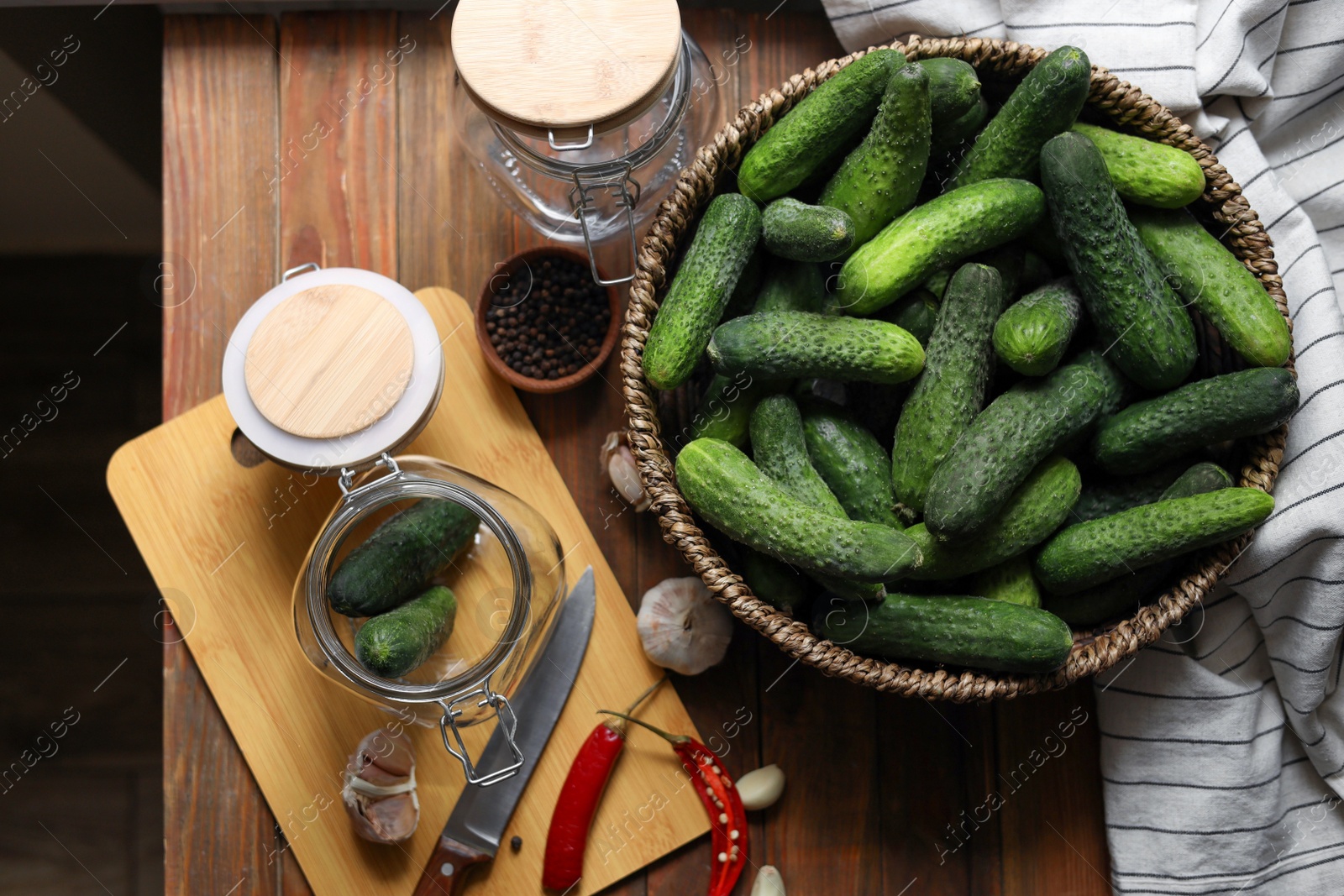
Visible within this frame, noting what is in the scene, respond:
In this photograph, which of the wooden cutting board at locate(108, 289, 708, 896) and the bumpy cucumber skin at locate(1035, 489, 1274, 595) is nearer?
the bumpy cucumber skin at locate(1035, 489, 1274, 595)

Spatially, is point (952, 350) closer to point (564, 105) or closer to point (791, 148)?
point (791, 148)

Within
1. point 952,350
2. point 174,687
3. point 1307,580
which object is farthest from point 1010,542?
point 174,687

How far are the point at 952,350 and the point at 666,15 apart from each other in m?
0.47

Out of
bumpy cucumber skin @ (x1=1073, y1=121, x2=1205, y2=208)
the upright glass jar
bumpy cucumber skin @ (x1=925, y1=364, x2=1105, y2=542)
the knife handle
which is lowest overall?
the knife handle

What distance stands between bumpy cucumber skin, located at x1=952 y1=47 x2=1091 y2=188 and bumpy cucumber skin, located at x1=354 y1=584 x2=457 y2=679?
0.77 meters

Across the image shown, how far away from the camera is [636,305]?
1040 mm

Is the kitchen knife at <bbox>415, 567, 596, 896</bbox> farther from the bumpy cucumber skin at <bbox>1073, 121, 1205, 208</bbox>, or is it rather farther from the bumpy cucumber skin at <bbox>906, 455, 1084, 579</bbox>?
the bumpy cucumber skin at <bbox>1073, 121, 1205, 208</bbox>

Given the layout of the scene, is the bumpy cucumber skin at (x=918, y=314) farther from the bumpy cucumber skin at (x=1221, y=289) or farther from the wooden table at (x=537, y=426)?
the wooden table at (x=537, y=426)

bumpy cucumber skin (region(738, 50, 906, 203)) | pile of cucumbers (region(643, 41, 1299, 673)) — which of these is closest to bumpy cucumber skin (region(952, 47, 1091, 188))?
pile of cucumbers (region(643, 41, 1299, 673))

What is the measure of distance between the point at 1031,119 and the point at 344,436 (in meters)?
0.83

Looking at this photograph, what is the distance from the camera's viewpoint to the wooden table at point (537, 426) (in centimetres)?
124

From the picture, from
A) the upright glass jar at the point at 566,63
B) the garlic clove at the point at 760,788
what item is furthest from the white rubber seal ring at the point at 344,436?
the garlic clove at the point at 760,788

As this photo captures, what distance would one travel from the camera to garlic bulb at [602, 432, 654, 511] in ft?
3.95

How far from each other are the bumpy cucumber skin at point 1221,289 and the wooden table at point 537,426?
1.68 ft
